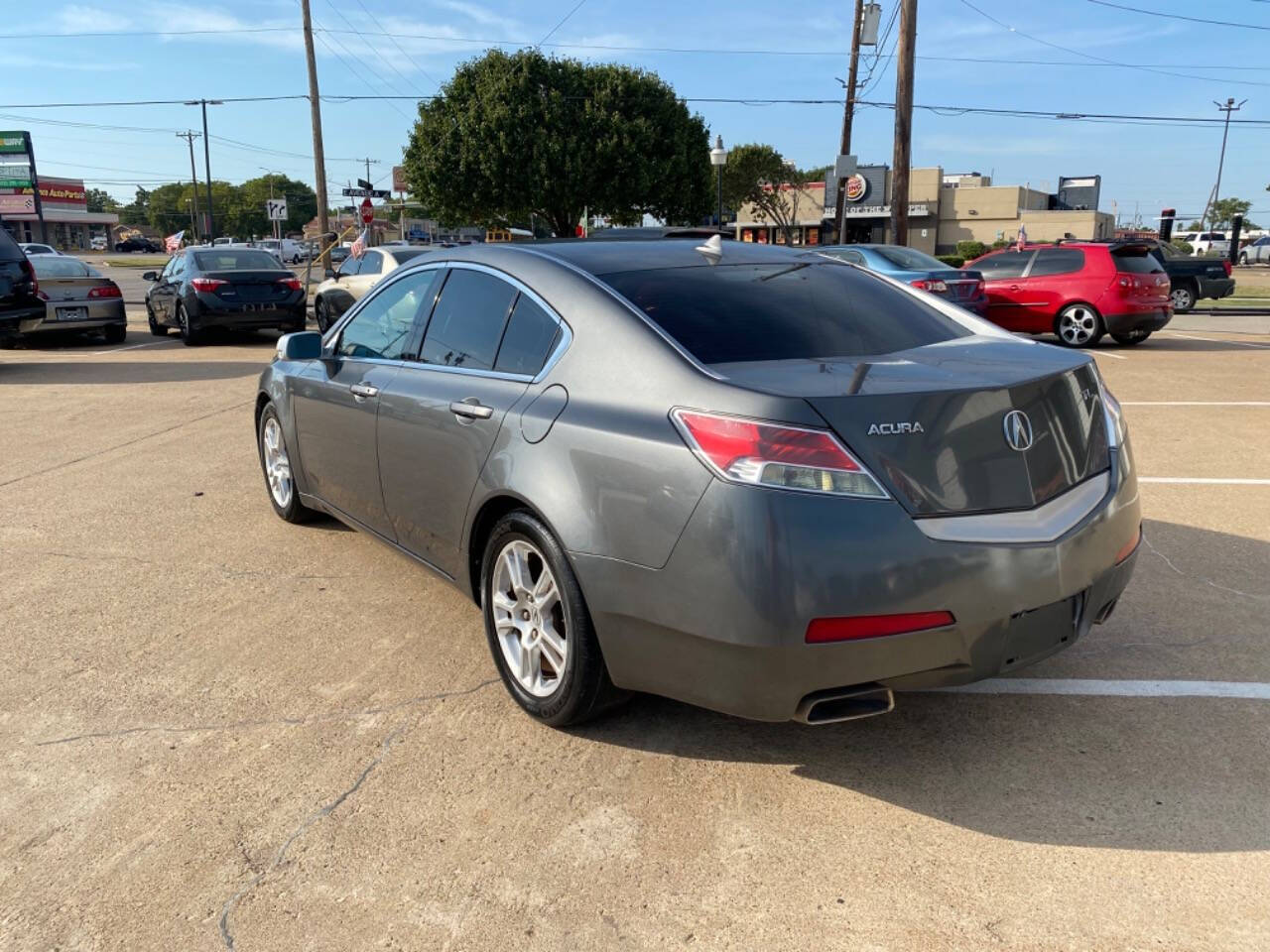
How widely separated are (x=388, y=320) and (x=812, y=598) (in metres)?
2.68

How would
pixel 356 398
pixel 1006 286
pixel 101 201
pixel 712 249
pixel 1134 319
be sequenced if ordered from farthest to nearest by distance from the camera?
pixel 101 201, pixel 1006 286, pixel 1134 319, pixel 356 398, pixel 712 249

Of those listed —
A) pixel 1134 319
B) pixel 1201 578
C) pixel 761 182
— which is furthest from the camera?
pixel 761 182

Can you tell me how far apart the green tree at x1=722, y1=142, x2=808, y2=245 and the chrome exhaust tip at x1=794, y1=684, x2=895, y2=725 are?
54370 millimetres

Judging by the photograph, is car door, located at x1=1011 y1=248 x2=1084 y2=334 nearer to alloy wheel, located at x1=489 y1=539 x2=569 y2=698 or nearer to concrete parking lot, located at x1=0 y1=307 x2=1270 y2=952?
concrete parking lot, located at x1=0 y1=307 x2=1270 y2=952

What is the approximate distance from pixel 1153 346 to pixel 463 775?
14559 millimetres

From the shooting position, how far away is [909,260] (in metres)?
14.5

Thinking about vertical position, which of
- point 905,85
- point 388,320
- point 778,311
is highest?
point 905,85

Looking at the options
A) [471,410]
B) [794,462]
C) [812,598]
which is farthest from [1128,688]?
[471,410]

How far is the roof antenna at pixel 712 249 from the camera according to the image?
390 centimetres

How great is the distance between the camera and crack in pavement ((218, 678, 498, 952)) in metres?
2.48

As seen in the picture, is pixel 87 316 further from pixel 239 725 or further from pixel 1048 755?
pixel 1048 755

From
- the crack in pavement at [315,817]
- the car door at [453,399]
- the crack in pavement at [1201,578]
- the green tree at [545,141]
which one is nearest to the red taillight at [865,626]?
the car door at [453,399]

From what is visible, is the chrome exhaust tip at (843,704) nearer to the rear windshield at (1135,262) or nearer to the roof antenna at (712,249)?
the roof antenna at (712,249)

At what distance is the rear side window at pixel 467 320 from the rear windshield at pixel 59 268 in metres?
13.4
